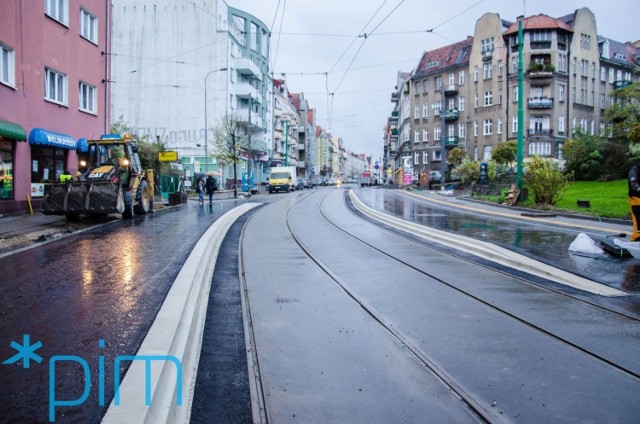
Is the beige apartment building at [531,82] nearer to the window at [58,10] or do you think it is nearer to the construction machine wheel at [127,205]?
the window at [58,10]

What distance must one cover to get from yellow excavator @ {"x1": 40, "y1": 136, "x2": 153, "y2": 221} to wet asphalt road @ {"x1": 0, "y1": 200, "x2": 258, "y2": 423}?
4428 millimetres

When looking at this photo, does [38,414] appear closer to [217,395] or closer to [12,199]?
[217,395]

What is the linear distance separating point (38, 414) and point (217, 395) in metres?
1.15

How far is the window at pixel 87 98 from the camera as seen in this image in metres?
23.1

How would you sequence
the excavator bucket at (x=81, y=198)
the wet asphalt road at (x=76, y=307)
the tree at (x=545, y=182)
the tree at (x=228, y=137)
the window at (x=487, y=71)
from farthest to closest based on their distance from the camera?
the window at (x=487, y=71) → the tree at (x=228, y=137) → the tree at (x=545, y=182) → the excavator bucket at (x=81, y=198) → the wet asphalt road at (x=76, y=307)

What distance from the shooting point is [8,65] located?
17.7m

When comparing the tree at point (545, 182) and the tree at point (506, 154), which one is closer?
the tree at point (545, 182)

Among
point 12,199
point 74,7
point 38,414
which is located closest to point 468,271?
point 38,414

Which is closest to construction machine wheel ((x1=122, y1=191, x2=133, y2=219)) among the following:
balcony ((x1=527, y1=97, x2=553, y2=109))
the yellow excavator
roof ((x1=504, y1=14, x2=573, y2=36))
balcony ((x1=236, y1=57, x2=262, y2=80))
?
the yellow excavator

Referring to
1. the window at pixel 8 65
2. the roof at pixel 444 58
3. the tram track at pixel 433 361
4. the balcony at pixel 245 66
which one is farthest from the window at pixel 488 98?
the tram track at pixel 433 361

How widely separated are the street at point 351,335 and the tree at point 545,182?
12595 millimetres

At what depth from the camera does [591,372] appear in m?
4.10

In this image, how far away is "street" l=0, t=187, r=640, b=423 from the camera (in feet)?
11.5

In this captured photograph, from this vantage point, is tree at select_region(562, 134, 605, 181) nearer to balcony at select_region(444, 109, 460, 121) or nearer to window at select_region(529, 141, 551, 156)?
window at select_region(529, 141, 551, 156)
